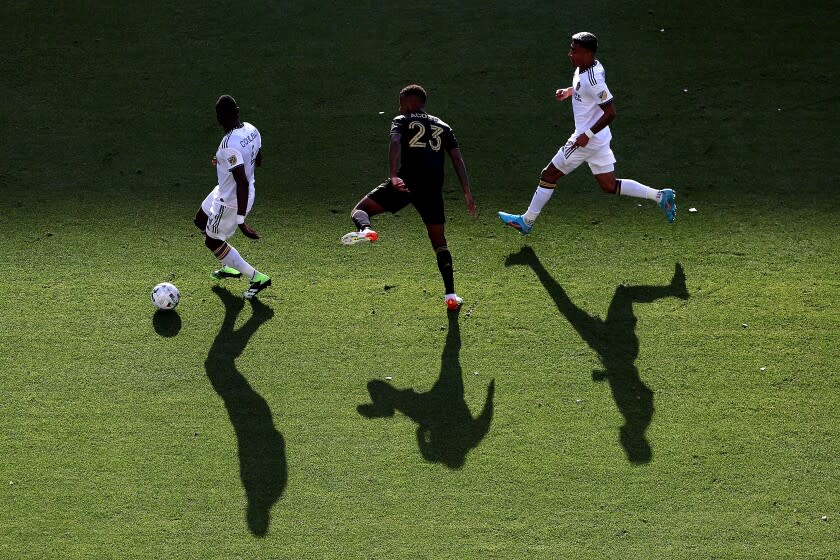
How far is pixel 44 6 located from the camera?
12.4m

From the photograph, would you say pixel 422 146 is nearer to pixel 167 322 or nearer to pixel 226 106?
pixel 226 106

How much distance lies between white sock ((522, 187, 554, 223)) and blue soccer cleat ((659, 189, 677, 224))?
1015mm

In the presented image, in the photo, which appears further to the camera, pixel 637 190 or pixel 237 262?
pixel 637 190

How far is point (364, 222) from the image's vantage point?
817cm

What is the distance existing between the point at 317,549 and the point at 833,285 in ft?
16.7

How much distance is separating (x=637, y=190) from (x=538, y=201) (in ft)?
3.03

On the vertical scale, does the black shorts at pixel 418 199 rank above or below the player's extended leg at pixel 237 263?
above

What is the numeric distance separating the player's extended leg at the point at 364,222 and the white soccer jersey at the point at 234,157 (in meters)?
0.92

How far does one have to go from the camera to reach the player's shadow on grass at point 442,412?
6969 millimetres

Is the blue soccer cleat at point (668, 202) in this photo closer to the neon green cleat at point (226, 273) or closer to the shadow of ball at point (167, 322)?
the neon green cleat at point (226, 273)

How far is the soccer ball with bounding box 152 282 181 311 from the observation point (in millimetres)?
8094

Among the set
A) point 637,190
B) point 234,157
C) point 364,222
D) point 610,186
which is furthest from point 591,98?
point 234,157

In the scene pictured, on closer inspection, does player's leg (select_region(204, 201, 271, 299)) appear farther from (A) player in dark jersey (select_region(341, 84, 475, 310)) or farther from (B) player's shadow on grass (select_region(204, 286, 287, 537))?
(A) player in dark jersey (select_region(341, 84, 475, 310))

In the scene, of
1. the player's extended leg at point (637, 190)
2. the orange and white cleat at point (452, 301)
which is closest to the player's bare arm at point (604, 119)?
the player's extended leg at point (637, 190)
